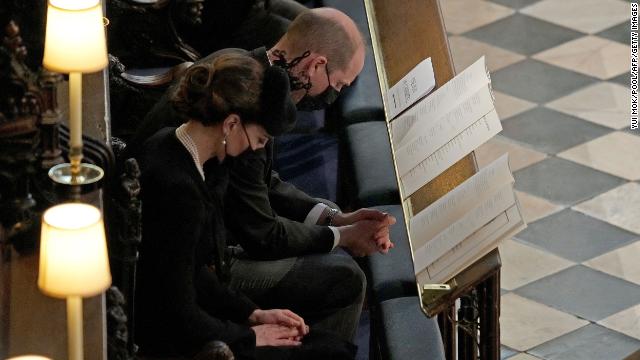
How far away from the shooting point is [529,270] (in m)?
6.04

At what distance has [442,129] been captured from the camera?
13.8 ft

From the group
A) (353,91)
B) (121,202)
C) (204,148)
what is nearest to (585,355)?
(353,91)

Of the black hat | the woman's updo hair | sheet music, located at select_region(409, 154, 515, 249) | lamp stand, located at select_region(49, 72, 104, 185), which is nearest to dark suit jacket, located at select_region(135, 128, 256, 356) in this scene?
the woman's updo hair

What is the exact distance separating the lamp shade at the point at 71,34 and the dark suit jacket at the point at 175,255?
31.4 inches

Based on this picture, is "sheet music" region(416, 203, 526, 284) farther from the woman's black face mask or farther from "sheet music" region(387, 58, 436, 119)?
the woman's black face mask

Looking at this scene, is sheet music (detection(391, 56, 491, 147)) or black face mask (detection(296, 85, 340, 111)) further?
black face mask (detection(296, 85, 340, 111))

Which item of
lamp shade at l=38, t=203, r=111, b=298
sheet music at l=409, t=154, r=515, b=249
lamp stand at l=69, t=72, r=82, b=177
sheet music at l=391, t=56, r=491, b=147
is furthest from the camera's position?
sheet music at l=391, t=56, r=491, b=147

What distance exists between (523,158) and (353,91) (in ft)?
4.76

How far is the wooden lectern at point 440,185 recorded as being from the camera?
3.74m

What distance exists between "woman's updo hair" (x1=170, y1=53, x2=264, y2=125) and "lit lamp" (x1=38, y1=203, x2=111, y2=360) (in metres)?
1.39

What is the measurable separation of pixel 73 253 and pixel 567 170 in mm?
4599

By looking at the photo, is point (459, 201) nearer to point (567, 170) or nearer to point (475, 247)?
point (475, 247)

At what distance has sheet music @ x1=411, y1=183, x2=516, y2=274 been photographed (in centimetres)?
372

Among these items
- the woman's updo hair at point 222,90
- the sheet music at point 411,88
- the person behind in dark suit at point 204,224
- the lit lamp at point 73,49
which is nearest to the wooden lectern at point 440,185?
the sheet music at point 411,88
